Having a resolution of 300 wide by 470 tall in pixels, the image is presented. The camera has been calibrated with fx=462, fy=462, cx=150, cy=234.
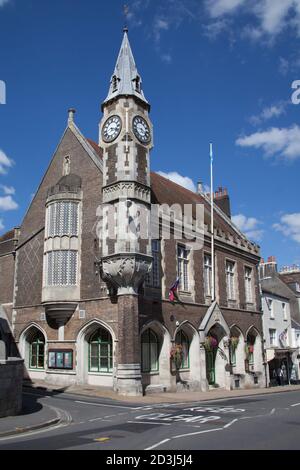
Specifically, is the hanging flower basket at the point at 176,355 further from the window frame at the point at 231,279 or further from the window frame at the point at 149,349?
the window frame at the point at 231,279

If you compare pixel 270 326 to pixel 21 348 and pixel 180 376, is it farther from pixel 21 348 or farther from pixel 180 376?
pixel 21 348

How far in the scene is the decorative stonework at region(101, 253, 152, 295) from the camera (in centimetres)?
2238

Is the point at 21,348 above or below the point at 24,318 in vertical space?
below

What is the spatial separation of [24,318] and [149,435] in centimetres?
1946

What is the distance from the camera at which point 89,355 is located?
25.2 m

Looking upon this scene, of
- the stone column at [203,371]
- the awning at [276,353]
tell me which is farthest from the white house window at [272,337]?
the stone column at [203,371]

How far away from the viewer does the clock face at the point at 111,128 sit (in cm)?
2494

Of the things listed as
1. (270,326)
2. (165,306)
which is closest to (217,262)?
(165,306)

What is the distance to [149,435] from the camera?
11.0 meters

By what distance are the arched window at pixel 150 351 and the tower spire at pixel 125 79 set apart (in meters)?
13.0

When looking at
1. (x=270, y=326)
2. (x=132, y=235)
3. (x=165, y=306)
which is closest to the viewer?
(x=132, y=235)

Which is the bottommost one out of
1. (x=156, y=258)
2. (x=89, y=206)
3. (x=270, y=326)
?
(x=270, y=326)

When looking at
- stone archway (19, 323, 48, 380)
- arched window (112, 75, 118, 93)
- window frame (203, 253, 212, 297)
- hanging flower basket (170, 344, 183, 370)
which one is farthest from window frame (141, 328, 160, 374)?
arched window (112, 75, 118, 93)

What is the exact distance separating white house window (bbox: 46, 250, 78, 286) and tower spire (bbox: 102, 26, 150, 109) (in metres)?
9.04
